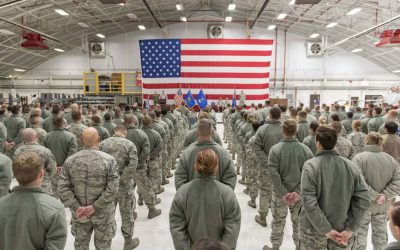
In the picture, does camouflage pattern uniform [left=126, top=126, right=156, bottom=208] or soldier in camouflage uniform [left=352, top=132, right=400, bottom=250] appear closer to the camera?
soldier in camouflage uniform [left=352, top=132, right=400, bottom=250]

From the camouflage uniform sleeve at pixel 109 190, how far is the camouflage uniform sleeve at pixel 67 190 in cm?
22

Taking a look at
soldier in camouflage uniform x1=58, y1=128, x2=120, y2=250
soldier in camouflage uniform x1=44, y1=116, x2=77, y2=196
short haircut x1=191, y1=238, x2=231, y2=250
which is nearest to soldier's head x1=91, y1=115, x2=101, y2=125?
soldier in camouflage uniform x1=44, y1=116, x2=77, y2=196

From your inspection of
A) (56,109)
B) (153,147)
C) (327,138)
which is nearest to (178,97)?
(56,109)

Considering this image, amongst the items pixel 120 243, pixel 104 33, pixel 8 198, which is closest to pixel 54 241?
pixel 8 198

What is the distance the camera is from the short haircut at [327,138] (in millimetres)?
2594

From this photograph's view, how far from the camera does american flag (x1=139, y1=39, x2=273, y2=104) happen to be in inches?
586

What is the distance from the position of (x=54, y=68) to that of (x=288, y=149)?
24661 mm

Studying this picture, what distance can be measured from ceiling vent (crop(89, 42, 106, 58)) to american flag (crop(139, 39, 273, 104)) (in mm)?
9256

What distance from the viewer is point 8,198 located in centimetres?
202

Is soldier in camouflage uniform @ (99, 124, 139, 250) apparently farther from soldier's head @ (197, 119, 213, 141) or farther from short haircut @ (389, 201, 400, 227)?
short haircut @ (389, 201, 400, 227)

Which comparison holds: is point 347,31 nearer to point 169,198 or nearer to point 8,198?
point 169,198

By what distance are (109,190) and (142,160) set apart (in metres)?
1.78

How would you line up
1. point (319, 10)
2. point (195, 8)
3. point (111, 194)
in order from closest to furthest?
point (111, 194) → point (319, 10) → point (195, 8)

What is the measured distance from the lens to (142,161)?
484 cm
